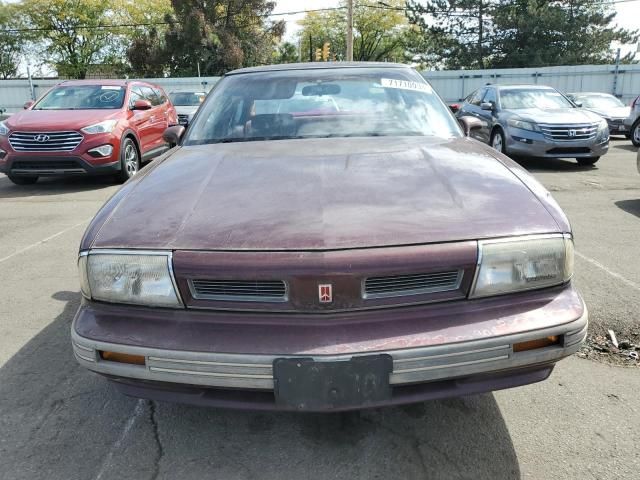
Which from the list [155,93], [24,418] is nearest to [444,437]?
[24,418]

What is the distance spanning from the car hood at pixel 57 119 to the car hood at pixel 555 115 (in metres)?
6.71

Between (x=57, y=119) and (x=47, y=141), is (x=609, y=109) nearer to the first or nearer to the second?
(x=57, y=119)

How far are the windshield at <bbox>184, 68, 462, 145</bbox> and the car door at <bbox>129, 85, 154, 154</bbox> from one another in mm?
5871

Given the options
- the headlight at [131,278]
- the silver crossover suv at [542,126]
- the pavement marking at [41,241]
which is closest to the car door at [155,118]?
the pavement marking at [41,241]

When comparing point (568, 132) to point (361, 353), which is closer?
point (361, 353)

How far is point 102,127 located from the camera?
7.88m

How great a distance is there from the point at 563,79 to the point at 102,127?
2123cm

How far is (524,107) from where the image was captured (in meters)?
9.78

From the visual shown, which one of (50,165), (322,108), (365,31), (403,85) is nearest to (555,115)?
(403,85)

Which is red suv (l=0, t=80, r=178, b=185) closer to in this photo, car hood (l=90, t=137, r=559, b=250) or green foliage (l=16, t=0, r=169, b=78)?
car hood (l=90, t=137, r=559, b=250)

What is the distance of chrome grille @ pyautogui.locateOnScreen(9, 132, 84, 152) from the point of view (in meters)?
7.60

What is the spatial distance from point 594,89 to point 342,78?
23.3 metres

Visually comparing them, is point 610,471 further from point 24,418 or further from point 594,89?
point 594,89

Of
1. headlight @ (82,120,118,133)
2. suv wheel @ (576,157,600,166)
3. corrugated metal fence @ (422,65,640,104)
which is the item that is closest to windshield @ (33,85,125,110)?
headlight @ (82,120,118,133)
